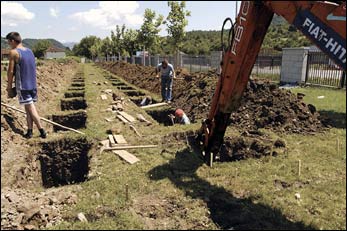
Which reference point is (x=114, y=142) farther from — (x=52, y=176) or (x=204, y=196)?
(x=204, y=196)

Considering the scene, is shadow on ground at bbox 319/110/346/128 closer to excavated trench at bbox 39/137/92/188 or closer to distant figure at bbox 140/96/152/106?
excavated trench at bbox 39/137/92/188

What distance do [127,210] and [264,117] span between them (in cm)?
510

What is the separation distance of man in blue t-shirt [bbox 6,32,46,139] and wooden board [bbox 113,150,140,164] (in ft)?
6.29

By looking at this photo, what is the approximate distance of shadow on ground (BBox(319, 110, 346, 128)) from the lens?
27.0ft

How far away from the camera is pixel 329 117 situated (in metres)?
8.88

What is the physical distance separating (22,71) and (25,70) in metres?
0.06

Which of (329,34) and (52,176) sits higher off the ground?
(329,34)

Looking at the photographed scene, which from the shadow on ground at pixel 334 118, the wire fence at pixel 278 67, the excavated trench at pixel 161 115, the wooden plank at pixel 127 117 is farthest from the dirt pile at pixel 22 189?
the wire fence at pixel 278 67

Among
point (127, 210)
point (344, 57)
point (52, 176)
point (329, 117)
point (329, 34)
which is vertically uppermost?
point (329, 34)

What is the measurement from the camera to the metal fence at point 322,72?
14034 mm

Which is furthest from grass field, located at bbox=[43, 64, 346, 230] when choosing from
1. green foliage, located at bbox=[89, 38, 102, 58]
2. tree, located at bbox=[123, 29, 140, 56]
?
green foliage, located at bbox=[89, 38, 102, 58]

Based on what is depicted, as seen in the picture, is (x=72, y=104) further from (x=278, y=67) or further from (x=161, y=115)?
(x=278, y=67)

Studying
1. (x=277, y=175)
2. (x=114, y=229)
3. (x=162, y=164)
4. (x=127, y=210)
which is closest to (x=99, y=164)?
(x=162, y=164)

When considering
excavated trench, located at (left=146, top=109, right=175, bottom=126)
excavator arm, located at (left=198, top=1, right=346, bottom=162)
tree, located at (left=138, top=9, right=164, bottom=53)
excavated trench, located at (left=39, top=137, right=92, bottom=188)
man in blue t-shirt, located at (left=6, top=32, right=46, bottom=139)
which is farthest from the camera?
tree, located at (left=138, top=9, right=164, bottom=53)
